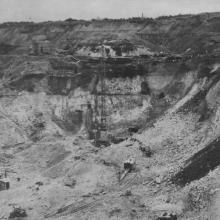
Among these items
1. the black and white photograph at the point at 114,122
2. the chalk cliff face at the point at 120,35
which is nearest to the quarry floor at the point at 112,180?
the black and white photograph at the point at 114,122

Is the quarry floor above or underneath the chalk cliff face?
underneath

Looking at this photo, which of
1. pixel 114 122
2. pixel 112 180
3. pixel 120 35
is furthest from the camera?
pixel 120 35

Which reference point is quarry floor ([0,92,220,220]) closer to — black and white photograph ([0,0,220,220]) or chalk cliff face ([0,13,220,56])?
black and white photograph ([0,0,220,220])

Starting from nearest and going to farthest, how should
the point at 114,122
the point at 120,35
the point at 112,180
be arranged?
the point at 112,180 < the point at 114,122 < the point at 120,35

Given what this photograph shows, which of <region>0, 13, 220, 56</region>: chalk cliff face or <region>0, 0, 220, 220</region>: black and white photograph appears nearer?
<region>0, 0, 220, 220</region>: black and white photograph

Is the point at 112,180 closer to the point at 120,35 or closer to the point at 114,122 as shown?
the point at 114,122

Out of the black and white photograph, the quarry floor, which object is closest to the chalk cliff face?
the black and white photograph

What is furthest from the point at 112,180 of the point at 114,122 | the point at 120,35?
the point at 120,35
